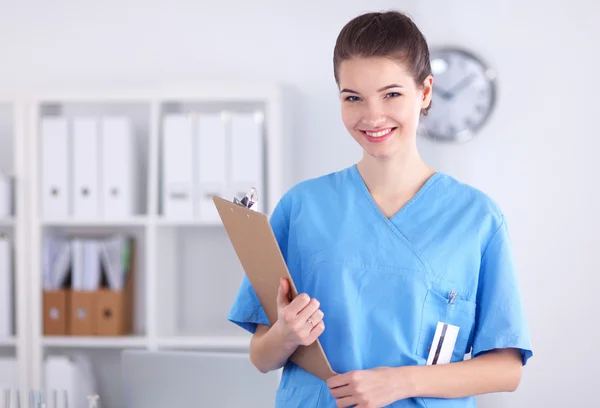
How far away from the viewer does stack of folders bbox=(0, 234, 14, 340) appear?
304 centimetres

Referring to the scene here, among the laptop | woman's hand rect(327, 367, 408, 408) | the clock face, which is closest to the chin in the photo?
woman's hand rect(327, 367, 408, 408)

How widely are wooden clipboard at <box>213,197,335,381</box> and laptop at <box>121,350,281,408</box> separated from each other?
0.36m

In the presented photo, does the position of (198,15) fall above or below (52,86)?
above

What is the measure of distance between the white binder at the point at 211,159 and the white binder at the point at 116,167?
28 cm

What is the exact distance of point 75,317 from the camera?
10.1 feet

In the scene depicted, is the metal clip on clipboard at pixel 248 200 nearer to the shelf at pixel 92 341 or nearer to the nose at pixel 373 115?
the nose at pixel 373 115

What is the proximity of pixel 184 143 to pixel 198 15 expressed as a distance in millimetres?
733

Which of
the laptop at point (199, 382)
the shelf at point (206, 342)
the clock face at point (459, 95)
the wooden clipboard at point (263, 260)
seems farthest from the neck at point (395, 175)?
the clock face at point (459, 95)

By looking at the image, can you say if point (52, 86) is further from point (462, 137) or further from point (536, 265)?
point (536, 265)

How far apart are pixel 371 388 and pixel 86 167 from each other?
7.24 feet

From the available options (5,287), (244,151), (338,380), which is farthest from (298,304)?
(5,287)

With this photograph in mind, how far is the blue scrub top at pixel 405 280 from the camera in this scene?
1106mm

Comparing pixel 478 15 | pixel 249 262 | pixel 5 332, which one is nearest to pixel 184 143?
pixel 5 332

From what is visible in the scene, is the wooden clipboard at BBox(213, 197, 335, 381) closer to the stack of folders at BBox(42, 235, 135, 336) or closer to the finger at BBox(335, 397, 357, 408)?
the finger at BBox(335, 397, 357, 408)
